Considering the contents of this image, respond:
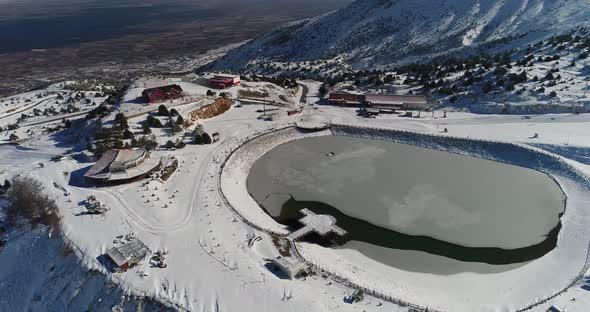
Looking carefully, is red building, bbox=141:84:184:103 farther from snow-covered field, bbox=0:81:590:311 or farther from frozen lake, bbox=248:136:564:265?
frozen lake, bbox=248:136:564:265

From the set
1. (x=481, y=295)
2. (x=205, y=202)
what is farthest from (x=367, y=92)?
(x=481, y=295)

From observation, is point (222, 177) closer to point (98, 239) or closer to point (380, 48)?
point (98, 239)

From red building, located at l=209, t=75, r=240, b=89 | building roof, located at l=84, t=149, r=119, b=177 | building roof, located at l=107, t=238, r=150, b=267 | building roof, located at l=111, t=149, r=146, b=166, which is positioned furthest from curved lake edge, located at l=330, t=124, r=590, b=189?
building roof, located at l=107, t=238, r=150, b=267

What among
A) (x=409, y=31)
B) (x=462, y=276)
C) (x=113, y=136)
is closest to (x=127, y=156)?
(x=113, y=136)

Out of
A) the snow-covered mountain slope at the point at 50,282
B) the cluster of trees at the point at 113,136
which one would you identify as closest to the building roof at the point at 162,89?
the cluster of trees at the point at 113,136

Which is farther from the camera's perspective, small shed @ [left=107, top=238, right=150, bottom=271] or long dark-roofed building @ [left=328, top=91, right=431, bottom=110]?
long dark-roofed building @ [left=328, top=91, right=431, bottom=110]
